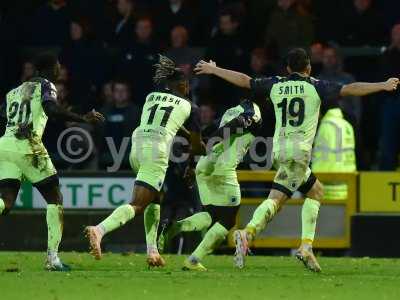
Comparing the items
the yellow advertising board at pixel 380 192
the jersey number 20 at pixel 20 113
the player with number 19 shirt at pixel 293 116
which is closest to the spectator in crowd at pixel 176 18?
the yellow advertising board at pixel 380 192

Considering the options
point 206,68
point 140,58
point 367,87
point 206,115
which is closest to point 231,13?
point 140,58

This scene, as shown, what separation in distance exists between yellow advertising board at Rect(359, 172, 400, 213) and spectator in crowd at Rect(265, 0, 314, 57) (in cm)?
292

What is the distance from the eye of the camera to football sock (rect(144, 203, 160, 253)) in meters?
15.0

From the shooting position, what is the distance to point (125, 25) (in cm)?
2127

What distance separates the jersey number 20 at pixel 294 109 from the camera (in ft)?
47.6

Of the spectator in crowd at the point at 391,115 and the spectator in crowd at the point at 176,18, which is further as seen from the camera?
the spectator in crowd at the point at 176,18

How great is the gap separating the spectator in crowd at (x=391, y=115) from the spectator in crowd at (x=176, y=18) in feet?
10.3

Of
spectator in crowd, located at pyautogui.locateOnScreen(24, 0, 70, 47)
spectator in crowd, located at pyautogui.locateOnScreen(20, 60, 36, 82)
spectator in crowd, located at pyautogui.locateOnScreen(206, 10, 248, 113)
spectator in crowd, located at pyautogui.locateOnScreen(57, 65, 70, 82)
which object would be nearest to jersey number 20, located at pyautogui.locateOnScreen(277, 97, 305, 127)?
spectator in crowd, located at pyautogui.locateOnScreen(206, 10, 248, 113)

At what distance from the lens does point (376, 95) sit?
67.2ft

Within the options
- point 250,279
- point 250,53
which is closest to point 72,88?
point 250,53

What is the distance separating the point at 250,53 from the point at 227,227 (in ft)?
18.9

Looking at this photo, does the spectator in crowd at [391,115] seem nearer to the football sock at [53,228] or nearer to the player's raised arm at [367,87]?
the player's raised arm at [367,87]

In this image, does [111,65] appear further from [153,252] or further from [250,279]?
[250,279]

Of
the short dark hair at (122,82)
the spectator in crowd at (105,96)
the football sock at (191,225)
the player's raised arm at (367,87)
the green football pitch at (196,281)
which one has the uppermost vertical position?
the short dark hair at (122,82)
